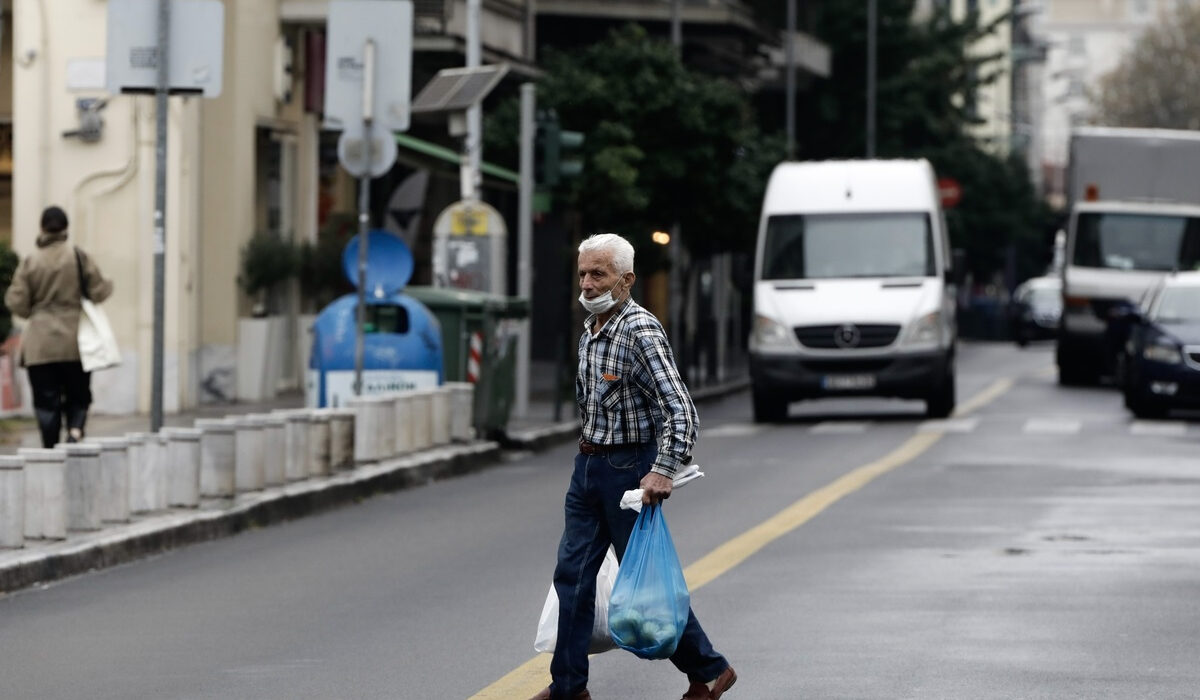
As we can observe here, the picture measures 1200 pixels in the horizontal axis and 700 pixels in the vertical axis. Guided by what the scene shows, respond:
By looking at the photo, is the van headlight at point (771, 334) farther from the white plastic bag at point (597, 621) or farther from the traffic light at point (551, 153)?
the white plastic bag at point (597, 621)

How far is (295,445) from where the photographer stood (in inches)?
644

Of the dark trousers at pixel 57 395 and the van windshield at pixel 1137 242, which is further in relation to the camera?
the van windshield at pixel 1137 242

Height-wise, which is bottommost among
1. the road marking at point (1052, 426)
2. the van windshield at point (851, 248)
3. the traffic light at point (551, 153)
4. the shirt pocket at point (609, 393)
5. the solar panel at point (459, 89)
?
the road marking at point (1052, 426)

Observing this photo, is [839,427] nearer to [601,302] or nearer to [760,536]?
[760,536]

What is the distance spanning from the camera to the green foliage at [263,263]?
26766mm

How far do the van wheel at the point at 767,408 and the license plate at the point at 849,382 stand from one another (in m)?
0.84

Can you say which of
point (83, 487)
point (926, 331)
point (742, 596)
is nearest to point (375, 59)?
point (83, 487)

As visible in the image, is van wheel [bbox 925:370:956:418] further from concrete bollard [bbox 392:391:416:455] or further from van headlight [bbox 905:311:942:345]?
concrete bollard [bbox 392:391:416:455]

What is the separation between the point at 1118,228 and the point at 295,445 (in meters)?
20.0

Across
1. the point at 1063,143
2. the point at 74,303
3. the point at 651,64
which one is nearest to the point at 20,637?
the point at 74,303

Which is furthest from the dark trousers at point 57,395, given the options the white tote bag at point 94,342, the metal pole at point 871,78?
the metal pole at point 871,78

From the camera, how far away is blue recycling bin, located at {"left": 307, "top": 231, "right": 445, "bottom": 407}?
19922 mm

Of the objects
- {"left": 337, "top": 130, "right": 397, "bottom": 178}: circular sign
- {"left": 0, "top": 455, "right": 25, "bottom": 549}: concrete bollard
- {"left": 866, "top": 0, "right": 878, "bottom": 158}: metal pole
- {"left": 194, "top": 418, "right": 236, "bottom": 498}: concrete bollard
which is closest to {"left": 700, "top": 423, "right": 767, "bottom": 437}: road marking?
{"left": 337, "top": 130, "right": 397, "bottom": 178}: circular sign

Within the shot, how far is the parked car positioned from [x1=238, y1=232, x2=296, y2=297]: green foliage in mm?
34818
